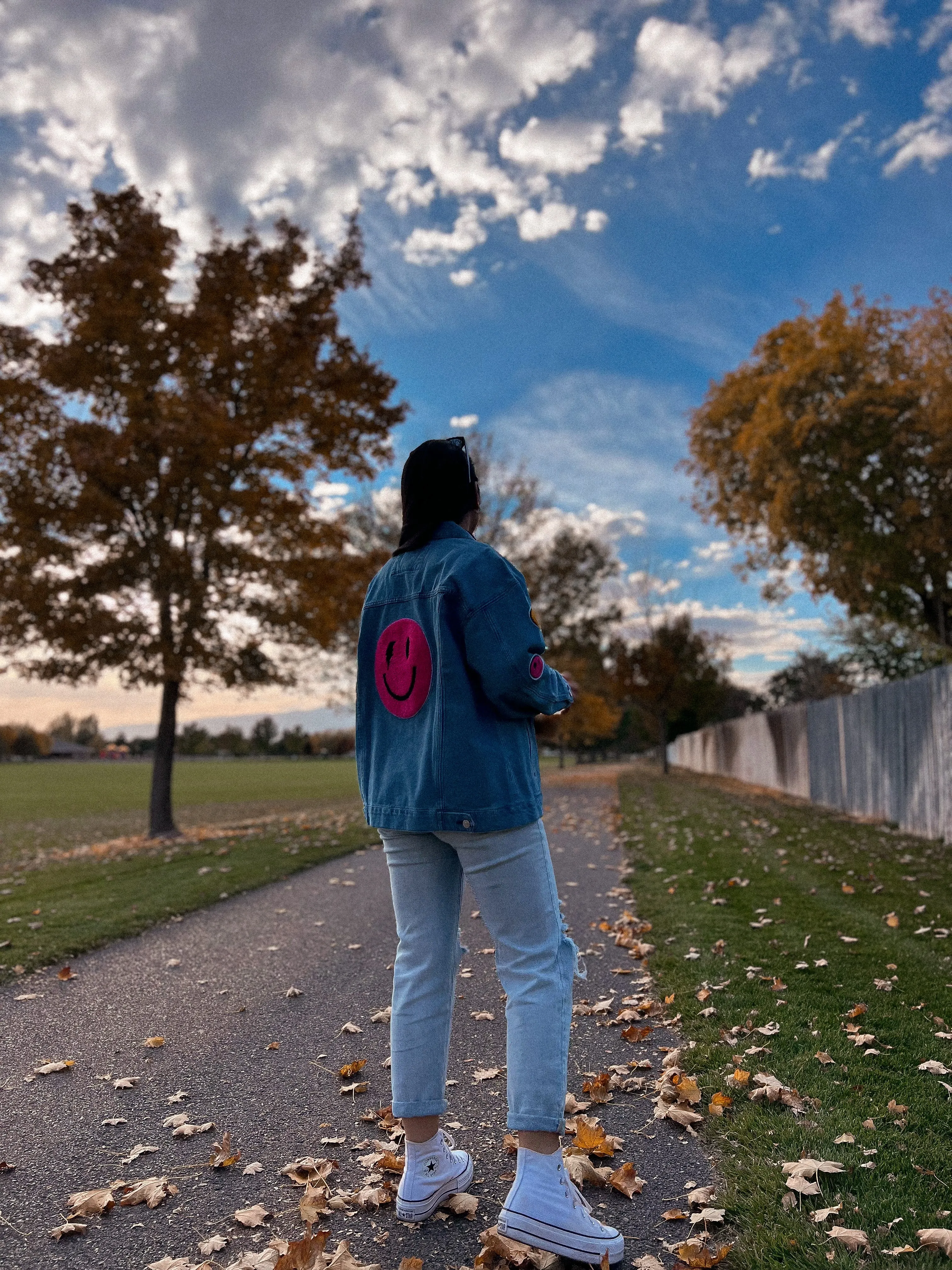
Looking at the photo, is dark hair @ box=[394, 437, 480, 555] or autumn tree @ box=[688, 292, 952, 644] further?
autumn tree @ box=[688, 292, 952, 644]

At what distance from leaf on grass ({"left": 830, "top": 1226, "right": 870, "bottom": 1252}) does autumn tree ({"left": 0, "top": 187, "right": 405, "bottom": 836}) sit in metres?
12.0

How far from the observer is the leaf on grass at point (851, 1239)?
2.36 m

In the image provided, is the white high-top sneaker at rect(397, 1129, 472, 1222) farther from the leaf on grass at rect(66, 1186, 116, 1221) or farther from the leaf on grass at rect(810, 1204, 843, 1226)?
the leaf on grass at rect(810, 1204, 843, 1226)

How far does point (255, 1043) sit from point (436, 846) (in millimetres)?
2263

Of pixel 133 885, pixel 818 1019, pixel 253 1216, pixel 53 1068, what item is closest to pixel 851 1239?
pixel 253 1216

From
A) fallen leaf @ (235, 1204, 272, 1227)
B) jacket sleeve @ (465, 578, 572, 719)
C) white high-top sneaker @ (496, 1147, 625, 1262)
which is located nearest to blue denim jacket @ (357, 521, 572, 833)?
jacket sleeve @ (465, 578, 572, 719)

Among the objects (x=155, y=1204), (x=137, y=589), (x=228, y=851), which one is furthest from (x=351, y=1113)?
(x=137, y=589)

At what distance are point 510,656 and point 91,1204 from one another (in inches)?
86.4

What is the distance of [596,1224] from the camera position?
236cm

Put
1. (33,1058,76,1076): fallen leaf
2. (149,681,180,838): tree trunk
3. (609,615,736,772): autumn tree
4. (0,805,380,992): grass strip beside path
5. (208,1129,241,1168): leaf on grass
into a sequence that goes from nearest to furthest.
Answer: (208,1129,241,1168): leaf on grass, (33,1058,76,1076): fallen leaf, (0,805,380,992): grass strip beside path, (149,681,180,838): tree trunk, (609,615,736,772): autumn tree

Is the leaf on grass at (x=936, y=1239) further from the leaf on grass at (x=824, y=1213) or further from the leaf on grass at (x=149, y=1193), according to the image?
the leaf on grass at (x=149, y=1193)

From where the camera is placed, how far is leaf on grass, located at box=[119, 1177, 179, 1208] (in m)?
2.76

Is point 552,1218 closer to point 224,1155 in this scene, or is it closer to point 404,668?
point 224,1155

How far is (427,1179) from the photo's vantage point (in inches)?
102
